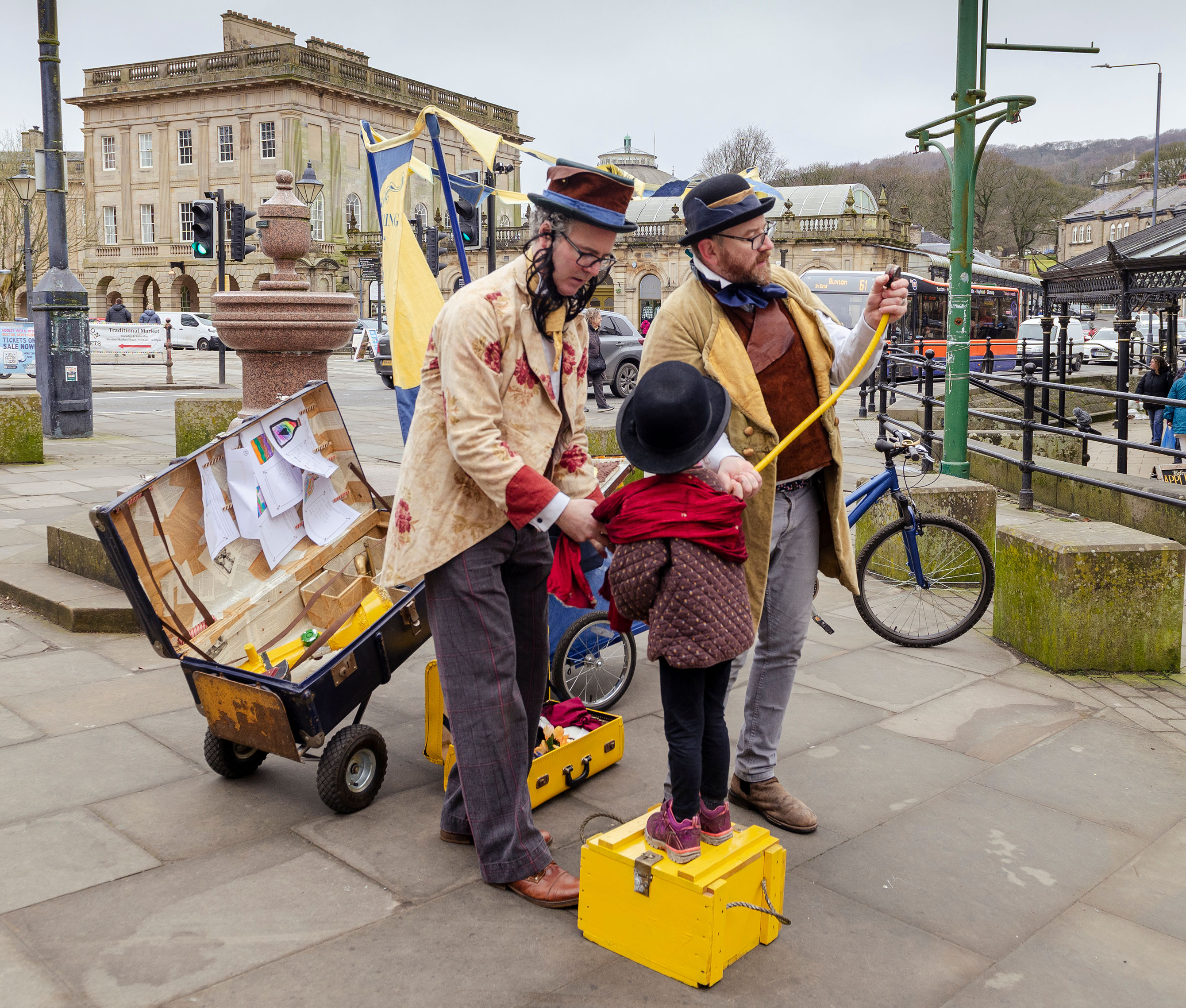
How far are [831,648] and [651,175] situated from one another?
251 ft

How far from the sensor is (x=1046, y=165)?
4277 inches

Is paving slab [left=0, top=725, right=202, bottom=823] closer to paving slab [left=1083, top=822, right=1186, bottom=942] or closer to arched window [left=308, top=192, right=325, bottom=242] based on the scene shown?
paving slab [left=1083, top=822, right=1186, bottom=942]

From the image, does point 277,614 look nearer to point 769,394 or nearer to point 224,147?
point 769,394

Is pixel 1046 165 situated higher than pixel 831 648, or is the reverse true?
pixel 1046 165

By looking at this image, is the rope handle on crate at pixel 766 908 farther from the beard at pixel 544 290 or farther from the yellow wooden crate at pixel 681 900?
the beard at pixel 544 290

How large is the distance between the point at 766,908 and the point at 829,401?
137 centimetres

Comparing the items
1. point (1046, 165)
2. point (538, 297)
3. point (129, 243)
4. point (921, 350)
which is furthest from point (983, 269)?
point (1046, 165)

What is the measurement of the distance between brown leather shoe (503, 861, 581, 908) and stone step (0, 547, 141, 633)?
117 inches

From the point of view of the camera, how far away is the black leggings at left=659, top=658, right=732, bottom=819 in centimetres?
272

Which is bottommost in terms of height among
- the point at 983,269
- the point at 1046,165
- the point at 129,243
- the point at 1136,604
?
the point at 1136,604

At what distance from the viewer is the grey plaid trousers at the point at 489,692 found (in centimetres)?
295

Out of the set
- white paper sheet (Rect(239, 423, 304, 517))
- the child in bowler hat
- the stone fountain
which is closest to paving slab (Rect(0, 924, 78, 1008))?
the child in bowler hat

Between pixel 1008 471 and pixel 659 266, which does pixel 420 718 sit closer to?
pixel 1008 471

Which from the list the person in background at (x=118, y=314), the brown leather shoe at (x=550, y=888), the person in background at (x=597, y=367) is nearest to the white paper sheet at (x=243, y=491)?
Result: the brown leather shoe at (x=550, y=888)
